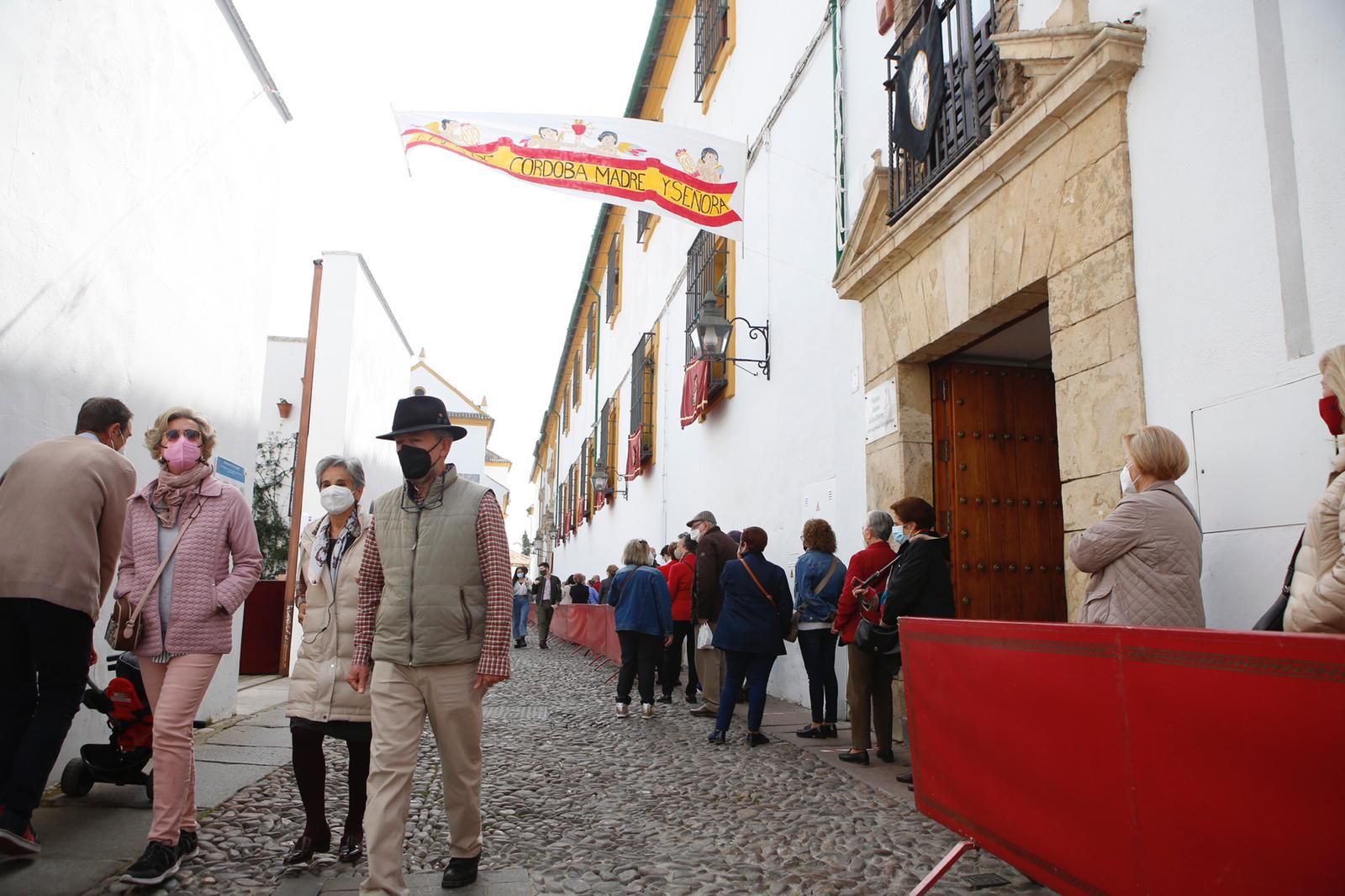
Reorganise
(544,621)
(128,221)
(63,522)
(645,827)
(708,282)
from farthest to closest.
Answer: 1. (544,621)
2. (708,282)
3. (128,221)
4. (645,827)
5. (63,522)

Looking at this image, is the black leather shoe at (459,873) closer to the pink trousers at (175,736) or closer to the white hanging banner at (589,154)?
the pink trousers at (175,736)

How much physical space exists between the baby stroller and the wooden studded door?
4443 millimetres

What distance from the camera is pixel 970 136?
16.6ft

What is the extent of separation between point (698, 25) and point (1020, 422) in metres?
8.76

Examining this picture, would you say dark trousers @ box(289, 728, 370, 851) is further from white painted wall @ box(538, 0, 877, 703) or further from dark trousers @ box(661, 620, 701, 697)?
dark trousers @ box(661, 620, 701, 697)

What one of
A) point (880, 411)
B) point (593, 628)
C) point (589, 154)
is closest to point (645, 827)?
point (880, 411)

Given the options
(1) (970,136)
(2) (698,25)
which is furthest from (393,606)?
(2) (698,25)

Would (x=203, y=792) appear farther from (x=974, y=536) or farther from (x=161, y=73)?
(x=974, y=536)

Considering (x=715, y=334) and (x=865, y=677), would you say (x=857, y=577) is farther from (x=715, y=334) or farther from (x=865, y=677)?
(x=715, y=334)

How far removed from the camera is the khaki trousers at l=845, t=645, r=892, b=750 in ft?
17.0

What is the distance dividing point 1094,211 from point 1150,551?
5.76 feet

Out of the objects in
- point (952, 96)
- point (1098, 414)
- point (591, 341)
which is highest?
point (591, 341)

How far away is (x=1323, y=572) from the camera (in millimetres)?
2318

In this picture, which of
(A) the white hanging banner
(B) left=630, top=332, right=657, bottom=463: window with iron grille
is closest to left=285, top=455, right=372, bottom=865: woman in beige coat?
(A) the white hanging banner
